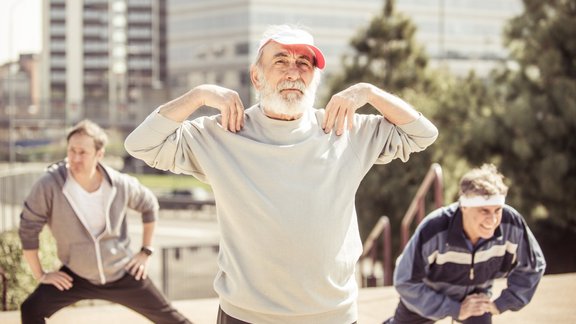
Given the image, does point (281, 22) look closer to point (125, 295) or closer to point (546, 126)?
point (546, 126)

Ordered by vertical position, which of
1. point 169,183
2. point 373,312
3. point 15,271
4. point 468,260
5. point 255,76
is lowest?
point 169,183

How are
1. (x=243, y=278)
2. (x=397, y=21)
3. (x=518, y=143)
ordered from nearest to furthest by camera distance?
(x=243, y=278), (x=518, y=143), (x=397, y=21)

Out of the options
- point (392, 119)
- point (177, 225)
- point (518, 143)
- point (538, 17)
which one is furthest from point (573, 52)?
point (177, 225)

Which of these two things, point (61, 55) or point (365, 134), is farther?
point (61, 55)

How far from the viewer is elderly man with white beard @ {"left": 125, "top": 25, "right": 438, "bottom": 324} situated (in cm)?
251

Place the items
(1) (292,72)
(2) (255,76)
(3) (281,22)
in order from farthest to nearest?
(3) (281,22) → (2) (255,76) → (1) (292,72)

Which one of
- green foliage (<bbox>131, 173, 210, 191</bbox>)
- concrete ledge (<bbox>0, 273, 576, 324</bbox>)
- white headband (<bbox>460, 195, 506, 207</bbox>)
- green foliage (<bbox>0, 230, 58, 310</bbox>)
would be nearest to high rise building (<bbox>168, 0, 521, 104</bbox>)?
green foliage (<bbox>131, 173, 210, 191</bbox>)

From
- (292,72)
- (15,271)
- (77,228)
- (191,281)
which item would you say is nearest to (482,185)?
(292,72)

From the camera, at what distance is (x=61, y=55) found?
11025 cm

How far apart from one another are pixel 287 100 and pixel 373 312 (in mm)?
3510

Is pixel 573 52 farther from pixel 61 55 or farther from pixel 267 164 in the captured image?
pixel 61 55

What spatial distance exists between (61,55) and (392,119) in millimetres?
113880

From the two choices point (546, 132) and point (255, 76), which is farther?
point (546, 132)

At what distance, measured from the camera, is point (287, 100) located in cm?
259
